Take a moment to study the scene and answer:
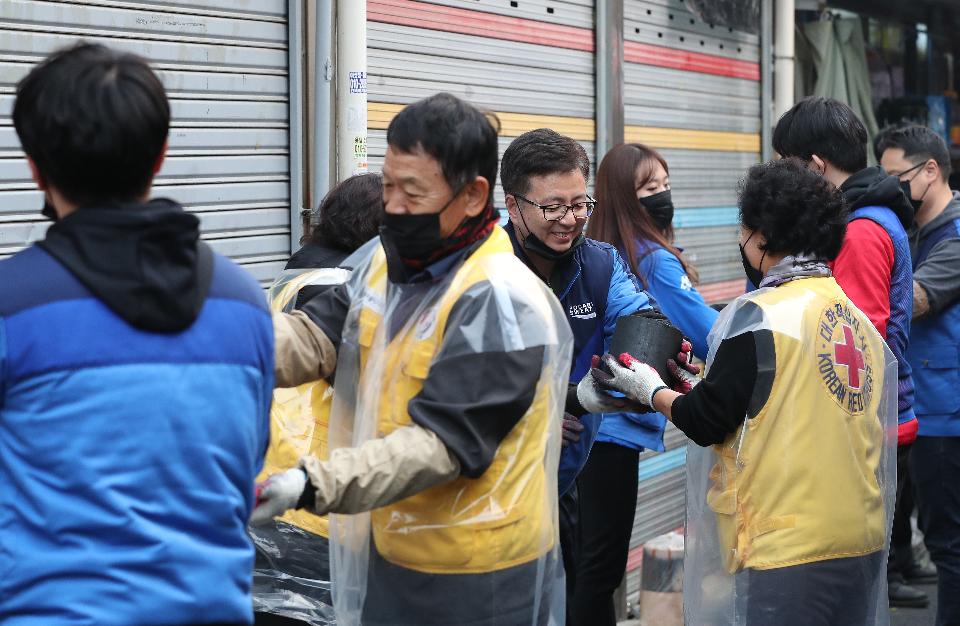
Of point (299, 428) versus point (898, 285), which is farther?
point (898, 285)

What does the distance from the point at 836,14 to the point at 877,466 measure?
633 cm

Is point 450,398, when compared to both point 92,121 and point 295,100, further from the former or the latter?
point 295,100

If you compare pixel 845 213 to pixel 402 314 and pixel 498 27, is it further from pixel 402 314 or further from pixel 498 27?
pixel 498 27

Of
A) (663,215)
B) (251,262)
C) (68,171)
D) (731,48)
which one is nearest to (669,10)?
(731,48)

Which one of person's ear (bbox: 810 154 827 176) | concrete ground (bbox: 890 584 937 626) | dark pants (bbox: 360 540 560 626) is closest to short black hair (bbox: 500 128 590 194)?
person's ear (bbox: 810 154 827 176)

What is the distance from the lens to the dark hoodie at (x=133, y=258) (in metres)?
2.00

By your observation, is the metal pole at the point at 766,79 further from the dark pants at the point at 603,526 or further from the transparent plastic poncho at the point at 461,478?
the transparent plastic poncho at the point at 461,478

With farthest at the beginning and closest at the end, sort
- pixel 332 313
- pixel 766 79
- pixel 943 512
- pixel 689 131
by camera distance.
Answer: pixel 766 79 < pixel 689 131 < pixel 943 512 < pixel 332 313

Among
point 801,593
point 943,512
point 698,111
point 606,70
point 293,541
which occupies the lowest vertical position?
point 943,512

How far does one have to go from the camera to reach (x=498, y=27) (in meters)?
5.75

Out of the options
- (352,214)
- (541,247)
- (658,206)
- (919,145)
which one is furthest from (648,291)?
(919,145)

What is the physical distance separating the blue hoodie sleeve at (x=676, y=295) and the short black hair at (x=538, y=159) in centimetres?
73

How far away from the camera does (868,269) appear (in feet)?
14.8

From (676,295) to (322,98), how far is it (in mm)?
1501
